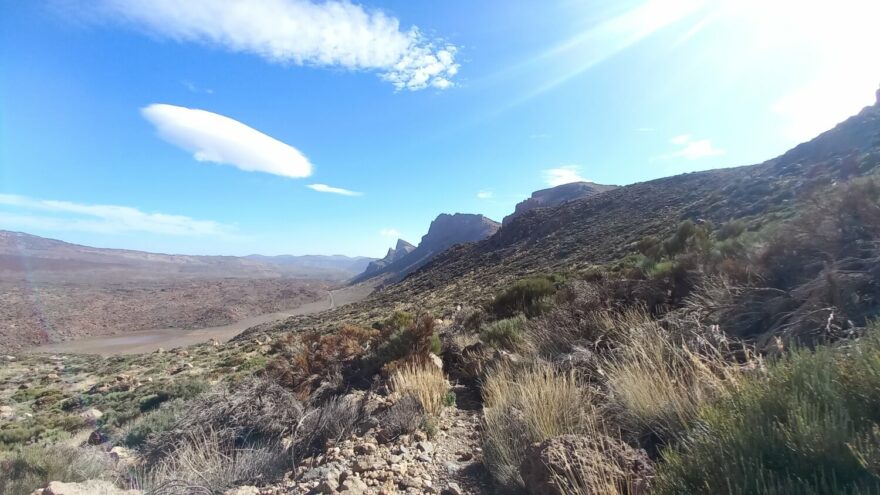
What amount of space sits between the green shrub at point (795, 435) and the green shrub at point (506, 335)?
5011mm

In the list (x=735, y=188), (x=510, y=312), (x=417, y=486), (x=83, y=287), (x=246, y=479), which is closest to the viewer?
(x=417, y=486)

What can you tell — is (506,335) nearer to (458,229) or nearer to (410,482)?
(410,482)

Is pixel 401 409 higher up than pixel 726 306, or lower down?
lower down

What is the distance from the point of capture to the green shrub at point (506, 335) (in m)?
7.79

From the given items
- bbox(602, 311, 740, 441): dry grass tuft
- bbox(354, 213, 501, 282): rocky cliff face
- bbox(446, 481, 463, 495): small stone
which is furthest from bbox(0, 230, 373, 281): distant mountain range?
bbox(602, 311, 740, 441): dry grass tuft

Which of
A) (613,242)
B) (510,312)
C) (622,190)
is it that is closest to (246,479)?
(510,312)

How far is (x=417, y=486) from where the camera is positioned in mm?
3686

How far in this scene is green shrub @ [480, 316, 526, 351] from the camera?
25.6 ft

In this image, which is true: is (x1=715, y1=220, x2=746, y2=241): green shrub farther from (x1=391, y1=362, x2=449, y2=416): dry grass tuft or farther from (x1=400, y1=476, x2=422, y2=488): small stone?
(x1=400, y1=476, x2=422, y2=488): small stone

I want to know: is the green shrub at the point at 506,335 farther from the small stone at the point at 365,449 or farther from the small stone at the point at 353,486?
the small stone at the point at 353,486

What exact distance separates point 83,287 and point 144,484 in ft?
363

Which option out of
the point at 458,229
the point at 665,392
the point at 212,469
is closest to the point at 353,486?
the point at 212,469

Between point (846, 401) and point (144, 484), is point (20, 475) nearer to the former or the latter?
point (144, 484)

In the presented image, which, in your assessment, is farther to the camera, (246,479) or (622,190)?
(622,190)
